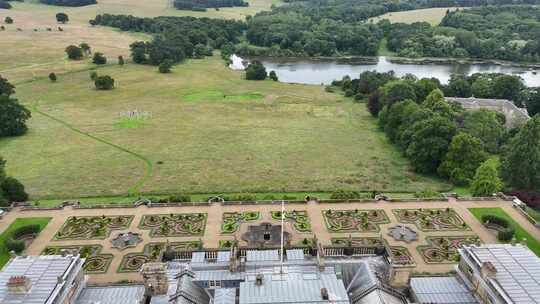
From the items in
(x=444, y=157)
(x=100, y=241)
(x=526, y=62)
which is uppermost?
(x=526, y=62)

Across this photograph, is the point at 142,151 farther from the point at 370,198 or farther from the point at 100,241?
the point at 370,198

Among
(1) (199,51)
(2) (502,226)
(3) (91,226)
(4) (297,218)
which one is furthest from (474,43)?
(3) (91,226)

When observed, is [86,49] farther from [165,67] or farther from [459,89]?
[459,89]

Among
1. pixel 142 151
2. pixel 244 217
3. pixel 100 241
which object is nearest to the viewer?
pixel 100 241

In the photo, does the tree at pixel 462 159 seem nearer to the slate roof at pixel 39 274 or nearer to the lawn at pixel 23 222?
the slate roof at pixel 39 274

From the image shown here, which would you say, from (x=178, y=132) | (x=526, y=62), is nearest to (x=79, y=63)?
(x=178, y=132)

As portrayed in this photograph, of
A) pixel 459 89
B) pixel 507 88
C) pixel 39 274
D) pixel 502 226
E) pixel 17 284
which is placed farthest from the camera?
pixel 459 89
